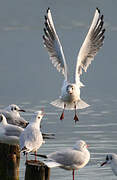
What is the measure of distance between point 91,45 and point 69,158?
18.5ft

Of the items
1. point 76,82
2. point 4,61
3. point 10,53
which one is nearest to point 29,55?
point 10,53

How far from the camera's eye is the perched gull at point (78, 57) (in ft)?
47.9

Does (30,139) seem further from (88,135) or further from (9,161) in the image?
(88,135)

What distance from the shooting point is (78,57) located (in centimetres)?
1481

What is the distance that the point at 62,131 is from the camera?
17.1m

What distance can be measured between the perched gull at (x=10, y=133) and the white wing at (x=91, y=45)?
13.9ft

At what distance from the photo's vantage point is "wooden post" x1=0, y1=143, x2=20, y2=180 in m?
10.2

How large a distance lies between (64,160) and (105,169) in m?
3.38

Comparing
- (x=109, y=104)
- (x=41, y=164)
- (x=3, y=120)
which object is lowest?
(x=41, y=164)

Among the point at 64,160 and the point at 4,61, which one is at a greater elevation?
the point at 4,61

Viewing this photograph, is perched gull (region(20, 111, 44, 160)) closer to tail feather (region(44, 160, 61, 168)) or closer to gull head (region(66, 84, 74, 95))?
tail feather (region(44, 160, 61, 168))

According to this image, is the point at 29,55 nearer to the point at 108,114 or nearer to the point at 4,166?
the point at 108,114

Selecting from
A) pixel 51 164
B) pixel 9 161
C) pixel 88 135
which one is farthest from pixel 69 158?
pixel 88 135

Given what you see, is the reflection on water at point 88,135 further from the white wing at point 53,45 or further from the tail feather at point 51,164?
the tail feather at point 51,164
